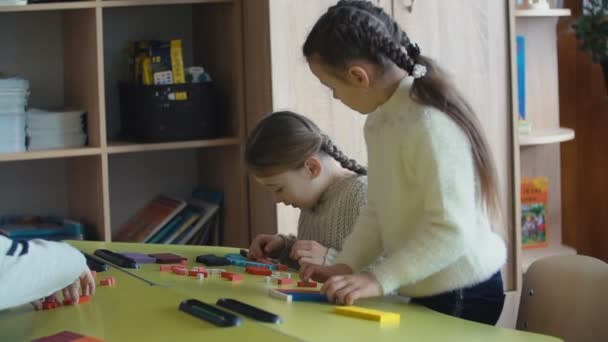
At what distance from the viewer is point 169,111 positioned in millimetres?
2801

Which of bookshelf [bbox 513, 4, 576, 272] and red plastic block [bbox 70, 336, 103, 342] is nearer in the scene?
red plastic block [bbox 70, 336, 103, 342]

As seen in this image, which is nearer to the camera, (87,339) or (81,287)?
(87,339)

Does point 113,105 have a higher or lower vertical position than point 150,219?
higher

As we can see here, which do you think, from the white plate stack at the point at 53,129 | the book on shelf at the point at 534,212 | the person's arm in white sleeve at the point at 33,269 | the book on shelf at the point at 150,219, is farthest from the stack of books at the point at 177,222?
the person's arm in white sleeve at the point at 33,269

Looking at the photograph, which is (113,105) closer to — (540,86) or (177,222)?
(177,222)

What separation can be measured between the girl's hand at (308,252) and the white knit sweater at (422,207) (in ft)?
0.49

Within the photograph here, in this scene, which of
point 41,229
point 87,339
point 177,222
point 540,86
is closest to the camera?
point 87,339

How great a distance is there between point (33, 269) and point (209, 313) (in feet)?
0.93

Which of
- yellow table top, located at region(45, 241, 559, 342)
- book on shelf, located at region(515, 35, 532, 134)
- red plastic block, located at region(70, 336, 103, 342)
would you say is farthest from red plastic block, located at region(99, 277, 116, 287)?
book on shelf, located at region(515, 35, 532, 134)

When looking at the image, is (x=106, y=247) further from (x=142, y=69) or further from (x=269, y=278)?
(x=142, y=69)

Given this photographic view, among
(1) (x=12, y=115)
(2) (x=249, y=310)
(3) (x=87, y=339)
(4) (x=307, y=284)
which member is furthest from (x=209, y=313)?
(1) (x=12, y=115)

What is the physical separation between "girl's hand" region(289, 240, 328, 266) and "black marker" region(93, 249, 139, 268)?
31 centimetres

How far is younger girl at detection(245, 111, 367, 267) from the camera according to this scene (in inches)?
77.9

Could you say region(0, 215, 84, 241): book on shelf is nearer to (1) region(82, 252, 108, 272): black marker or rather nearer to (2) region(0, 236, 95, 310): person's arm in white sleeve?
(1) region(82, 252, 108, 272): black marker
